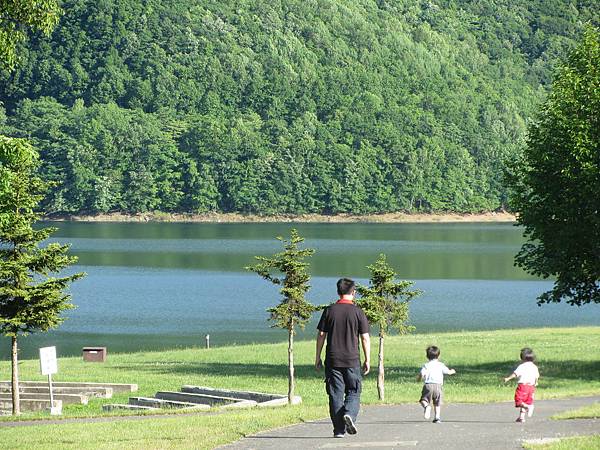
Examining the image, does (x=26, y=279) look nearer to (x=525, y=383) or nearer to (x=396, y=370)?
(x=396, y=370)

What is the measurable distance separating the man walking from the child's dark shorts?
2683 millimetres

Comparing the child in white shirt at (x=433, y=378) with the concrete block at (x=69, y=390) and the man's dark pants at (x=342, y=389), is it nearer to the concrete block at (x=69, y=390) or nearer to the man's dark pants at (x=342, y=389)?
the man's dark pants at (x=342, y=389)

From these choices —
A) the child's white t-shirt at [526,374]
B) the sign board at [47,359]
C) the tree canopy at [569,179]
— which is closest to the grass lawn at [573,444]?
the child's white t-shirt at [526,374]

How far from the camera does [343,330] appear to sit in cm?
1794

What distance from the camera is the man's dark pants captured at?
18125 millimetres

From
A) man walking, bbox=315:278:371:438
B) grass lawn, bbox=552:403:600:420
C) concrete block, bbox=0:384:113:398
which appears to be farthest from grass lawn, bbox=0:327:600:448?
grass lawn, bbox=552:403:600:420

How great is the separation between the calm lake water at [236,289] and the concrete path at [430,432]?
3856 centimetres

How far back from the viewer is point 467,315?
258 feet

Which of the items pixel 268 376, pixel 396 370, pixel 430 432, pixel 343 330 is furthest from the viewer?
pixel 396 370

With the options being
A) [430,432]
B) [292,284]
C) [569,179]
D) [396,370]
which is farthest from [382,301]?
[430,432]

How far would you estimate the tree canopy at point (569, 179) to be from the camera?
3650cm

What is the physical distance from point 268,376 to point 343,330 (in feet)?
77.7

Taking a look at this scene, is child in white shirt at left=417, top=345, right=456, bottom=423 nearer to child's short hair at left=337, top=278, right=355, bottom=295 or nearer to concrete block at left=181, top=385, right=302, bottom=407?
child's short hair at left=337, top=278, right=355, bottom=295

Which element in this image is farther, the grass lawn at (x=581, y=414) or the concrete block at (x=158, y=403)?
the concrete block at (x=158, y=403)
